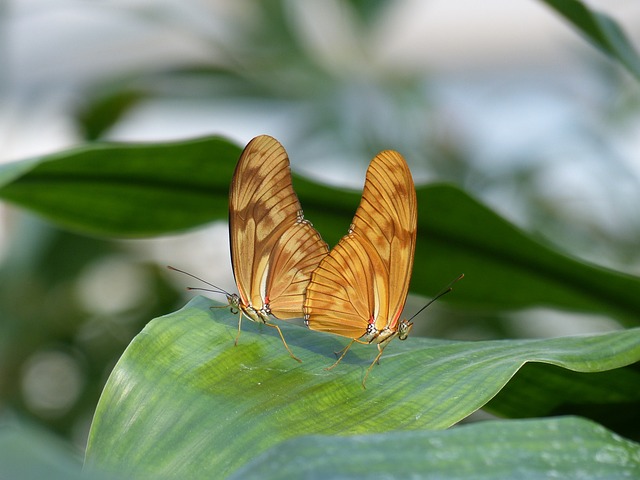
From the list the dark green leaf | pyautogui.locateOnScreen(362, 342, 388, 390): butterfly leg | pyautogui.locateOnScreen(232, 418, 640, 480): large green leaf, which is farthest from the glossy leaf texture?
pyautogui.locateOnScreen(232, 418, 640, 480): large green leaf

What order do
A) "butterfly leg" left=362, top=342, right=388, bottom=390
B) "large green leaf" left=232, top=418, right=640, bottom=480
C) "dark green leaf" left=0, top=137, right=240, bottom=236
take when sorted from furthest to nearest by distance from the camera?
"dark green leaf" left=0, top=137, right=240, bottom=236 < "butterfly leg" left=362, top=342, right=388, bottom=390 < "large green leaf" left=232, top=418, right=640, bottom=480

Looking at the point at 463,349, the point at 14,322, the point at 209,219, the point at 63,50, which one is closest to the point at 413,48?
the point at 63,50

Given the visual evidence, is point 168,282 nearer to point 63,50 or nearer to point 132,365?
point 63,50

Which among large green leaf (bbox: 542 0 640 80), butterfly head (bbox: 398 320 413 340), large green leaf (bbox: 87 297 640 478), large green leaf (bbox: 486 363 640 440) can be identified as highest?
large green leaf (bbox: 542 0 640 80)

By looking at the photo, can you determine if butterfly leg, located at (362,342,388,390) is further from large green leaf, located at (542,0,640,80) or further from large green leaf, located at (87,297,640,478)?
large green leaf, located at (542,0,640,80)

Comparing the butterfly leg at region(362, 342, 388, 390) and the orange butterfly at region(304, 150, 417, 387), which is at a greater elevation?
the orange butterfly at region(304, 150, 417, 387)

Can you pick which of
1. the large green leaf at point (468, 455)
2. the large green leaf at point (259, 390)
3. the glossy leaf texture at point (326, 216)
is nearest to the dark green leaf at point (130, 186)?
the glossy leaf texture at point (326, 216)
